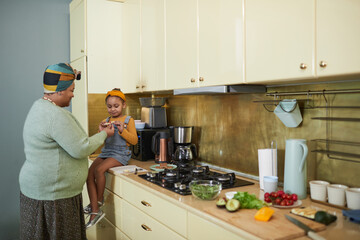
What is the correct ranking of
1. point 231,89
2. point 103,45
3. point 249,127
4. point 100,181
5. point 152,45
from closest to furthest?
1. point 231,89
2. point 249,127
3. point 100,181
4. point 152,45
5. point 103,45

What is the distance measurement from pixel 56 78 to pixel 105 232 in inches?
56.4

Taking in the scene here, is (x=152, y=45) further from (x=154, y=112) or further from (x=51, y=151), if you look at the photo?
(x=51, y=151)

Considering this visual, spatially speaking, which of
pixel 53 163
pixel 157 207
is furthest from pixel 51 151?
pixel 157 207

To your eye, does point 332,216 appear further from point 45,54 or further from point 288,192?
point 45,54

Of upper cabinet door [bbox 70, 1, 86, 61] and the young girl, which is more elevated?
upper cabinet door [bbox 70, 1, 86, 61]

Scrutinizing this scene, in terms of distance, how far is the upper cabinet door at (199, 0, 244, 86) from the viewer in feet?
6.15

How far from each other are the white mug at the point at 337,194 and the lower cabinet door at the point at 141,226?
32.1 inches

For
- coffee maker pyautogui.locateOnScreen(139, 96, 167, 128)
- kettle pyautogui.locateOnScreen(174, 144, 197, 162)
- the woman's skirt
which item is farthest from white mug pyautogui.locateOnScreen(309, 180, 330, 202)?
coffee maker pyautogui.locateOnScreen(139, 96, 167, 128)

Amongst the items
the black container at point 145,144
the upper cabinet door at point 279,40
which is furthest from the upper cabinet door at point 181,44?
the black container at point 145,144

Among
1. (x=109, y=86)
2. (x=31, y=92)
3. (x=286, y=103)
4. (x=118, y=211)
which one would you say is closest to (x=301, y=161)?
(x=286, y=103)

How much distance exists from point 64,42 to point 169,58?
1.72 m

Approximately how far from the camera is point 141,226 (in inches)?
87.6

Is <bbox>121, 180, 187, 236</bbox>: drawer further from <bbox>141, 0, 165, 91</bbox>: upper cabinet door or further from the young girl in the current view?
<bbox>141, 0, 165, 91</bbox>: upper cabinet door

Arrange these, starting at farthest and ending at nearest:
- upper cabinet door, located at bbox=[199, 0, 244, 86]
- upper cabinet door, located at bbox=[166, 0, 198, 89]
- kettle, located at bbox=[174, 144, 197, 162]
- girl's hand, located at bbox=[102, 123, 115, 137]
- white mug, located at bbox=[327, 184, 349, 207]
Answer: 1. kettle, located at bbox=[174, 144, 197, 162]
2. girl's hand, located at bbox=[102, 123, 115, 137]
3. upper cabinet door, located at bbox=[166, 0, 198, 89]
4. upper cabinet door, located at bbox=[199, 0, 244, 86]
5. white mug, located at bbox=[327, 184, 349, 207]
